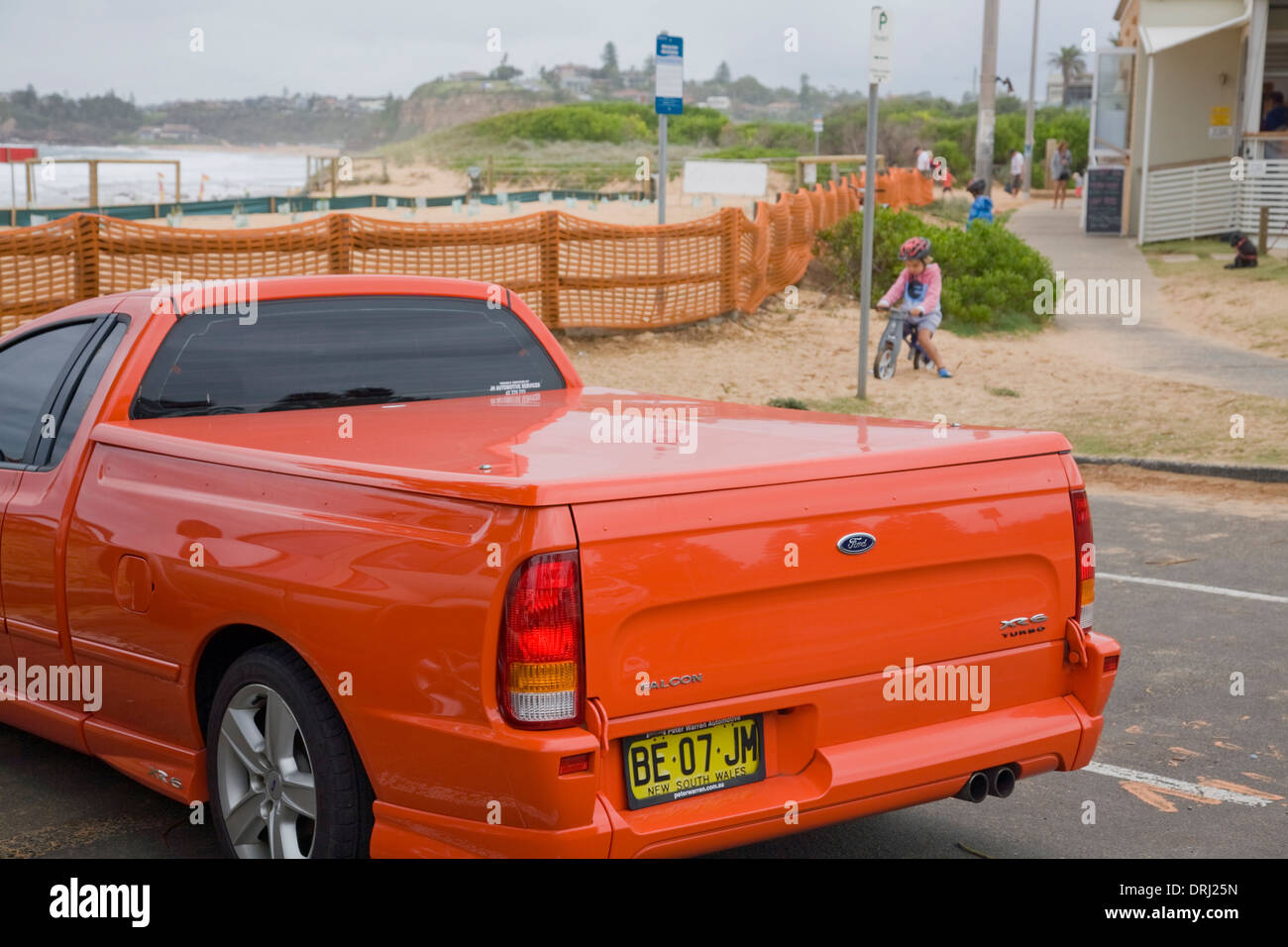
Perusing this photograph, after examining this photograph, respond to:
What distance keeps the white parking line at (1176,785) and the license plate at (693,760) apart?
218 cm

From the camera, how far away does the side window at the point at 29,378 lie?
4.98m

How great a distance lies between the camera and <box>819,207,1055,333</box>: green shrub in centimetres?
2048

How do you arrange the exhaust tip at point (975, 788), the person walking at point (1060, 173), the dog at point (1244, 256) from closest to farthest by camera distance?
the exhaust tip at point (975, 788), the dog at point (1244, 256), the person walking at point (1060, 173)

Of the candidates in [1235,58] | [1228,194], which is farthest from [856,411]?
[1235,58]

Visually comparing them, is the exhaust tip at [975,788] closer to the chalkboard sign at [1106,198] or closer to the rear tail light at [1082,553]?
the rear tail light at [1082,553]

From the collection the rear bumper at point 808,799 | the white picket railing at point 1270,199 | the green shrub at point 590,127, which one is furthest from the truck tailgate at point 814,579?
the green shrub at point 590,127

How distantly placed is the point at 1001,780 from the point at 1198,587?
449 cm

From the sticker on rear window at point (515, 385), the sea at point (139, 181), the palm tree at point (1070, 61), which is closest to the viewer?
the sticker on rear window at point (515, 385)

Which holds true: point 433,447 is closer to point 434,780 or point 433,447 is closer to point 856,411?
point 434,780

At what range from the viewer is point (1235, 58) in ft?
102

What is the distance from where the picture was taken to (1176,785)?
509 centimetres

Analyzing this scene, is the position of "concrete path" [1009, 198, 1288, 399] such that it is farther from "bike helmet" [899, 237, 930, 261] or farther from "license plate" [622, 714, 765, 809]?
"license plate" [622, 714, 765, 809]

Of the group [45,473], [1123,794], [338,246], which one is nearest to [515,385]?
[45,473]

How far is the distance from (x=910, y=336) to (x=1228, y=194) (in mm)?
16119
